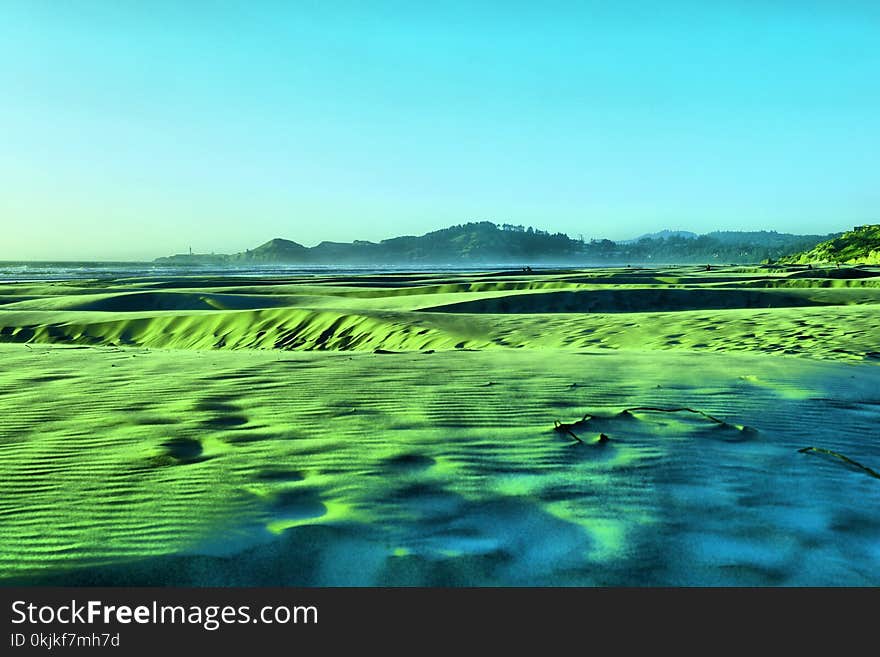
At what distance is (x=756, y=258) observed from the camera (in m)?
158

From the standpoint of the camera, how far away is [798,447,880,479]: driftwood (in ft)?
11.5

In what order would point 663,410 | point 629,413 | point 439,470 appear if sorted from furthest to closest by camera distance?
point 663,410 < point 629,413 < point 439,470

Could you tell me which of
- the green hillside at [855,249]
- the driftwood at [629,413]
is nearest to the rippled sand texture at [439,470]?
the driftwood at [629,413]

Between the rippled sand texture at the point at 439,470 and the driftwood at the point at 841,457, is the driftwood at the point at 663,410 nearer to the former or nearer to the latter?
the rippled sand texture at the point at 439,470

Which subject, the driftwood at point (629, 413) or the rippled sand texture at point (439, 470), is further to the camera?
the driftwood at point (629, 413)

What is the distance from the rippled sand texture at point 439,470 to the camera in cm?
243

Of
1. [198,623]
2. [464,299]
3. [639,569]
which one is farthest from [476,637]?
[464,299]

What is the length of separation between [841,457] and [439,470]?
238 centimetres

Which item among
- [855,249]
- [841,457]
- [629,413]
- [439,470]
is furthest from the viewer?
[855,249]

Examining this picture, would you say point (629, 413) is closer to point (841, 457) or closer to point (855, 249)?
point (841, 457)

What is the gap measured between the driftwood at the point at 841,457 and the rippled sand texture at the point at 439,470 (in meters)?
0.03

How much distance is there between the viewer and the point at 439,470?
11.2 feet

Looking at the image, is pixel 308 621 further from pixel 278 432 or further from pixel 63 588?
pixel 278 432

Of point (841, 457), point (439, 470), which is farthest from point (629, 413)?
point (439, 470)
